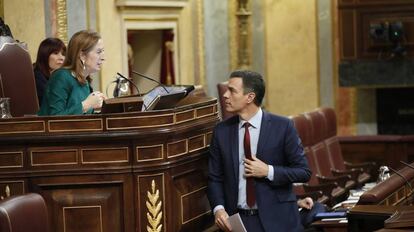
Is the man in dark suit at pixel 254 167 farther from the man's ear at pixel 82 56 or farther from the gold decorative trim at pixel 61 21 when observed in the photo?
the gold decorative trim at pixel 61 21

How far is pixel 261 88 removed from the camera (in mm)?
5195

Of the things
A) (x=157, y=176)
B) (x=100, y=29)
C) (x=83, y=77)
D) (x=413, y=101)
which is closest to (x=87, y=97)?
(x=83, y=77)

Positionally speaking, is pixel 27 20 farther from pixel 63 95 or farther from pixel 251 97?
pixel 251 97

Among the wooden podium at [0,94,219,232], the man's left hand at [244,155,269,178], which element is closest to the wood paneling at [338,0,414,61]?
the man's left hand at [244,155,269,178]

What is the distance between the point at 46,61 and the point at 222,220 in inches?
73.7

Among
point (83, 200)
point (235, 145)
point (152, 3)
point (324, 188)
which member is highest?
point (152, 3)

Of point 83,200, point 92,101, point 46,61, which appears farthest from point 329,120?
point 83,200

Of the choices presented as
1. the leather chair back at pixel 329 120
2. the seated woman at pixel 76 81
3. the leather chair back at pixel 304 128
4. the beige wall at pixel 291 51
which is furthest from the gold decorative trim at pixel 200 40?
the seated woman at pixel 76 81

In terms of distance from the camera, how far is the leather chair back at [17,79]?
5.80m

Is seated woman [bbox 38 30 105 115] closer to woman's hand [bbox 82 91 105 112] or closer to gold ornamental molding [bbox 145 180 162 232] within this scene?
woman's hand [bbox 82 91 105 112]

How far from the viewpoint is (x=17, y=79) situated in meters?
5.84

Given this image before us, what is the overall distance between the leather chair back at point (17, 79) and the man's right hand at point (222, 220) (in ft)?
4.71

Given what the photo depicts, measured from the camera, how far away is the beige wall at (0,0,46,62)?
7.20 meters

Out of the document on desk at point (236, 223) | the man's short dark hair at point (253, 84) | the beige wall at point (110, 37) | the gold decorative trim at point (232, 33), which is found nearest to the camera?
the document on desk at point (236, 223)
